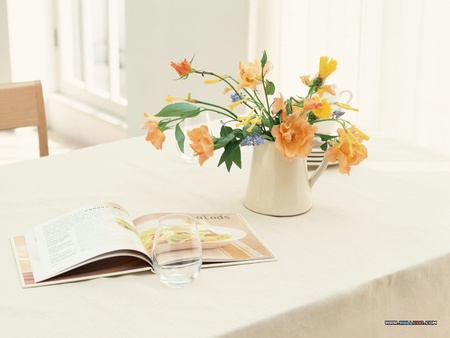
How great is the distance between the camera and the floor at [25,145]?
4180 mm

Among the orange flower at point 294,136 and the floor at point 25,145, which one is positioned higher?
the orange flower at point 294,136

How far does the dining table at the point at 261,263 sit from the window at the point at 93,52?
7.45ft

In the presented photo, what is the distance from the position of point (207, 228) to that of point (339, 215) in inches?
11.2

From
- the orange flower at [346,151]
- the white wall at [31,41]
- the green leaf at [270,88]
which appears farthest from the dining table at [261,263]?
the white wall at [31,41]

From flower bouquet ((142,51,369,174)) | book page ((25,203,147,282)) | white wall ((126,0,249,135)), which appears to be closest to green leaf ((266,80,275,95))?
flower bouquet ((142,51,369,174))

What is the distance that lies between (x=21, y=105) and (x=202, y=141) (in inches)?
33.4

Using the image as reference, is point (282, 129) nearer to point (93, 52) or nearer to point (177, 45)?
point (177, 45)

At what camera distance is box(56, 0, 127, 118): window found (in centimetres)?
422

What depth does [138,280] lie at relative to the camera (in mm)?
1364

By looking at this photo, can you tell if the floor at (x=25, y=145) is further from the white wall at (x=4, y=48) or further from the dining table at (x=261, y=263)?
the dining table at (x=261, y=263)

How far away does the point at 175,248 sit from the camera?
4.36ft

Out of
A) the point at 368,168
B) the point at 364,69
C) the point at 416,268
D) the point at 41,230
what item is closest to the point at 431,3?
the point at 364,69

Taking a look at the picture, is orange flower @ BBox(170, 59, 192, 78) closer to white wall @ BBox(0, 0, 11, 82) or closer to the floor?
the floor

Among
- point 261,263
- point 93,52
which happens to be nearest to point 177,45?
point 93,52
